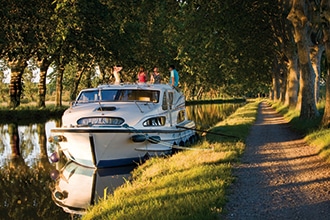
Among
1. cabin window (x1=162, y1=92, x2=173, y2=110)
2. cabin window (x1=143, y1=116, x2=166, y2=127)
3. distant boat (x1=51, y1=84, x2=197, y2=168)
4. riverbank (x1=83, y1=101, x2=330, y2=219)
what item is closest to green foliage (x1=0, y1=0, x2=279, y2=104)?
cabin window (x1=162, y1=92, x2=173, y2=110)

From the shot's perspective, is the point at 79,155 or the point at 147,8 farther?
the point at 147,8

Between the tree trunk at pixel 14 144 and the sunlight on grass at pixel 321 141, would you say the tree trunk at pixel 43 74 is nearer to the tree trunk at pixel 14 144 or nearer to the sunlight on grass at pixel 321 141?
the tree trunk at pixel 14 144

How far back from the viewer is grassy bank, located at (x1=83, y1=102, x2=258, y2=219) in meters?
6.88

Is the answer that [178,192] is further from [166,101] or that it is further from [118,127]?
[166,101]

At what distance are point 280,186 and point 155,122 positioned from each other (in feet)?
21.6

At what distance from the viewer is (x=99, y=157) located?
13727 mm

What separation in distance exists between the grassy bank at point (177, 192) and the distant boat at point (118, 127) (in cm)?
164

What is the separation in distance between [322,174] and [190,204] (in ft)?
13.3

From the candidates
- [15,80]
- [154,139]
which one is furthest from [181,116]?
[15,80]

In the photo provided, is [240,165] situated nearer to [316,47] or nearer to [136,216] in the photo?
[136,216]

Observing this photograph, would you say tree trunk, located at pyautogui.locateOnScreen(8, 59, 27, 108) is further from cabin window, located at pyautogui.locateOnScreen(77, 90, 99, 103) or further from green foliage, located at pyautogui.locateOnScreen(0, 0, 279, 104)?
cabin window, located at pyautogui.locateOnScreen(77, 90, 99, 103)

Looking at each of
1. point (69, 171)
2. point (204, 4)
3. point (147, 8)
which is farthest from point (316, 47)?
point (69, 171)

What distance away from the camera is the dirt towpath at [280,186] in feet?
23.1

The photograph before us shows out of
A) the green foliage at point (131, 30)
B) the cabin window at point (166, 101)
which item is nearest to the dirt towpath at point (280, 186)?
the cabin window at point (166, 101)
